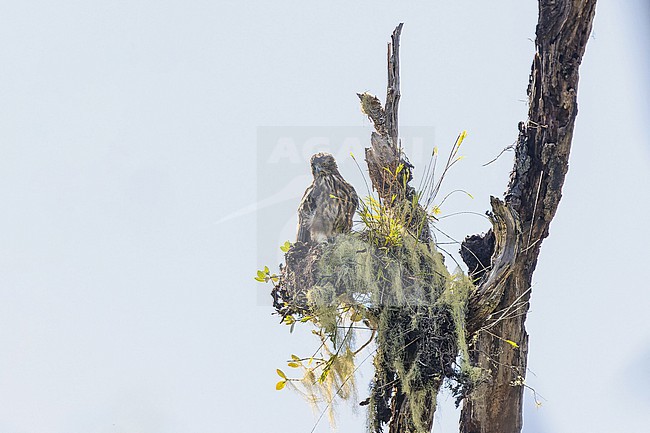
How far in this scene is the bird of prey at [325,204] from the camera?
3.50 metres

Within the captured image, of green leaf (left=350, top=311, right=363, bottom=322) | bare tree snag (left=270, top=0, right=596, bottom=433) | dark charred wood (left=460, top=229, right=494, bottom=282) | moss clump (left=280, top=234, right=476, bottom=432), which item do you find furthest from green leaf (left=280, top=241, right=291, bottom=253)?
dark charred wood (left=460, top=229, right=494, bottom=282)

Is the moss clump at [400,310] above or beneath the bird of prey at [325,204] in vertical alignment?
beneath

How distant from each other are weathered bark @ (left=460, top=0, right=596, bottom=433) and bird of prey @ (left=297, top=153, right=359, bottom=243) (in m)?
0.66

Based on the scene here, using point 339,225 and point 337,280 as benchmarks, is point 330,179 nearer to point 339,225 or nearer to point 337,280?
point 339,225

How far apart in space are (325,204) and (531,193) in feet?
2.76

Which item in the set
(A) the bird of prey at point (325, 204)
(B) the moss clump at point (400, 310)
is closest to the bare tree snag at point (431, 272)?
(B) the moss clump at point (400, 310)

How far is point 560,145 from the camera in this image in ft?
10.6

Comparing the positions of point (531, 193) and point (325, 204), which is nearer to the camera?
point (531, 193)

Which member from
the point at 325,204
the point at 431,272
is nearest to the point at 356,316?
the point at 431,272

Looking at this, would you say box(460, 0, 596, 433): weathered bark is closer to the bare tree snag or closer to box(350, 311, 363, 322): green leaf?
the bare tree snag

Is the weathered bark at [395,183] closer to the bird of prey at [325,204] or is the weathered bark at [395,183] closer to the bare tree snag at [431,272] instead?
the bare tree snag at [431,272]

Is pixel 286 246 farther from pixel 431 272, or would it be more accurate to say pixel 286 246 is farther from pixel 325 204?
pixel 431 272

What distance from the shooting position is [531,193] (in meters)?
3.33

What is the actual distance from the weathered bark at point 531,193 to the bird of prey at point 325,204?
659 mm
